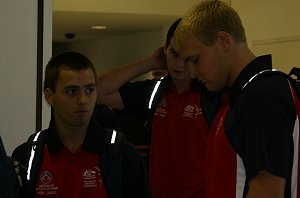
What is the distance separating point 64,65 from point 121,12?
4274 millimetres

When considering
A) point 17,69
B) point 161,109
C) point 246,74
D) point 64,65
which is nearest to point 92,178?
point 64,65

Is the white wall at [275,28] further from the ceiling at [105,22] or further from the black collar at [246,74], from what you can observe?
the black collar at [246,74]

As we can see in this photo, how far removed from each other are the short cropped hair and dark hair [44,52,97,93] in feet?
2.12

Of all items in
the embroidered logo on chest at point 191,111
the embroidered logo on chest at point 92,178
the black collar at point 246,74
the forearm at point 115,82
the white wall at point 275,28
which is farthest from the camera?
the white wall at point 275,28

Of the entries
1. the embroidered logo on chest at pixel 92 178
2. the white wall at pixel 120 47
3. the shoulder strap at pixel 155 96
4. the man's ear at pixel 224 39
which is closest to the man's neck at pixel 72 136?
the embroidered logo on chest at pixel 92 178

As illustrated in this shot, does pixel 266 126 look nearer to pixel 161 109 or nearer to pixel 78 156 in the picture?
pixel 78 156

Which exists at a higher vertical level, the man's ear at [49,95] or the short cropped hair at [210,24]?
the short cropped hair at [210,24]

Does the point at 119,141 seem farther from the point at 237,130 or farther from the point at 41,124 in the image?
the point at 41,124

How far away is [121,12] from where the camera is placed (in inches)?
247

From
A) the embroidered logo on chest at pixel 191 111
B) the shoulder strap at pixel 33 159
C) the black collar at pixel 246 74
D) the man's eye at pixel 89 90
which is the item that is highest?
the black collar at pixel 246 74

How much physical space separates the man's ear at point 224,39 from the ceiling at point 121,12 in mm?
4807

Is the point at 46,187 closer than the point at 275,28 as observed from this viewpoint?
Yes

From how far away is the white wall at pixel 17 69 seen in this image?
2.69m

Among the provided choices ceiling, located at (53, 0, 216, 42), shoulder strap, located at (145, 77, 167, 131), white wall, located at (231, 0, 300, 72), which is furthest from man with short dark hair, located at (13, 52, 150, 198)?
ceiling, located at (53, 0, 216, 42)
